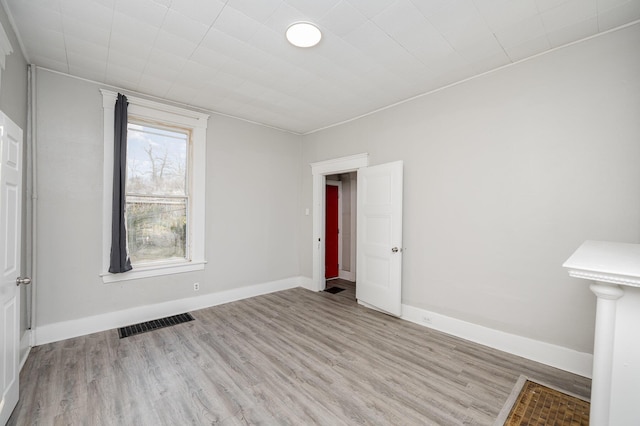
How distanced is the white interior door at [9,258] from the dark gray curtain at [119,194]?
1224mm

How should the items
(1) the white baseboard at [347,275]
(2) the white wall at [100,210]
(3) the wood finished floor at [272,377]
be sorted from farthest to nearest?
(1) the white baseboard at [347,275] < (2) the white wall at [100,210] < (3) the wood finished floor at [272,377]

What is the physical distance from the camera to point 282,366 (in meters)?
2.60

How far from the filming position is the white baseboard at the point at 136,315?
3.00m

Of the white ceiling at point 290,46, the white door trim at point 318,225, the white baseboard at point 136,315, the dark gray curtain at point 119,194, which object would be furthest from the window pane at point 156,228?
the white door trim at point 318,225

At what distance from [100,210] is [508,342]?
478cm

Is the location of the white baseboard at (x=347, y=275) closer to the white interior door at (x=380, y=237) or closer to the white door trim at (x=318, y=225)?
the white door trim at (x=318, y=225)

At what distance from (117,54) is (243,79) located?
120 cm

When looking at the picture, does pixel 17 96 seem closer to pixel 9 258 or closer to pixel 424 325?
pixel 9 258

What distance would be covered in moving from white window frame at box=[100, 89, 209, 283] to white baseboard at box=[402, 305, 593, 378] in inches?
122

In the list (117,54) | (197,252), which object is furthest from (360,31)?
(197,252)

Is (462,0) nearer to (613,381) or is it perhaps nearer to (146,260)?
(613,381)

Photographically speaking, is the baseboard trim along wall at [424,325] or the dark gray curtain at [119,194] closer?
the baseboard trim along wall at [424,325]

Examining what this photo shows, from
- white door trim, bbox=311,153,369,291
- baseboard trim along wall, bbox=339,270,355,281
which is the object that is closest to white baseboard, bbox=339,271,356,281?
baseboard trim along wall, bbox=339,270,355,281

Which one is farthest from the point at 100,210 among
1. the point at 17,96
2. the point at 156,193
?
the point at 17,96
